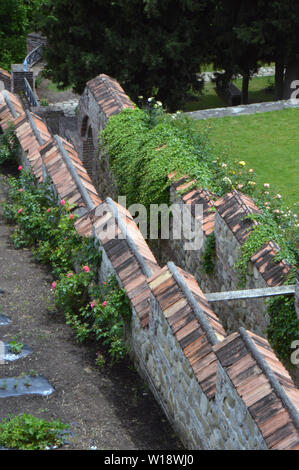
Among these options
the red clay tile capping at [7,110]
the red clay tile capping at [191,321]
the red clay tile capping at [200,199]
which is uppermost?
the red clay tile capping at [191,321]

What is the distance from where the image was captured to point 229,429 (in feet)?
19.7

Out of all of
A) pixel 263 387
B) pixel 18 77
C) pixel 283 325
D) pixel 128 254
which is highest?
pixel 263 387

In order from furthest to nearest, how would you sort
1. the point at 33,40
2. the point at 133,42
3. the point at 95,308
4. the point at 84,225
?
the point at 33,40 → the point at 133,42 → the point at 84,225 → the point at 95,308

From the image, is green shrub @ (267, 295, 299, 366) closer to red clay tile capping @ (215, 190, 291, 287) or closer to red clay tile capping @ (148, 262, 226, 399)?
red clay tile capping @ (215, 190, 291, 287)

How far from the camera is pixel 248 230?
31.1 feet

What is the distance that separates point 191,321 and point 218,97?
966 inches

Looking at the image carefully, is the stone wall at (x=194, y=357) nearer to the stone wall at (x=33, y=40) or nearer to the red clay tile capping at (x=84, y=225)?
the red clay tile capping at (x=84, y=225)

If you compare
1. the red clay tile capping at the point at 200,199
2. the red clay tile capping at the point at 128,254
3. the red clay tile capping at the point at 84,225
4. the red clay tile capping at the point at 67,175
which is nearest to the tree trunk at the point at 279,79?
the red clay tile capping at the point at 200,199

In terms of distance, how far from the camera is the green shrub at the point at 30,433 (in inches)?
254

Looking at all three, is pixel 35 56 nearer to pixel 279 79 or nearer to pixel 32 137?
pixel 279 79

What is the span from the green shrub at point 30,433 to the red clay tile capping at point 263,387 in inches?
66.7

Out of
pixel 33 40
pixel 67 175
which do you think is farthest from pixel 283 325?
pixel 33 40

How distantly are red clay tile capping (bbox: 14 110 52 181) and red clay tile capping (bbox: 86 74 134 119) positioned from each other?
167cm

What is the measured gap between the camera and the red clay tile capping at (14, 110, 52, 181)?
1236cm
